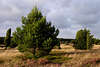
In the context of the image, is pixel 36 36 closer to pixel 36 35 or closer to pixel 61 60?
pixel 36 35

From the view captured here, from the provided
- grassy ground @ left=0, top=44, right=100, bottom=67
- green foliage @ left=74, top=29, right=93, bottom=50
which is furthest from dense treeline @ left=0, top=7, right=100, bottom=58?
green foliage @ left=74, top=29, right=93, bottom=50

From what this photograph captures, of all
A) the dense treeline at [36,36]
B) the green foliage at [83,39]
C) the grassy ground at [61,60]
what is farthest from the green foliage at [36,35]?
the green foliage at [83,39]

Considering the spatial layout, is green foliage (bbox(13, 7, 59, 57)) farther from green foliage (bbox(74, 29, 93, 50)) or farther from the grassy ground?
green foliage (bbox(74, 29, 93, 50))

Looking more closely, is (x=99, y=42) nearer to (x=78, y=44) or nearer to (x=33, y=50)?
(x=78, y=44)

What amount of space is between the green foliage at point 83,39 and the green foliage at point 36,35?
36.3 ft

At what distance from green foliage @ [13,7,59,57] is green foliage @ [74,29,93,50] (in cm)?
1107

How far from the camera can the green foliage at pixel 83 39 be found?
103 feet

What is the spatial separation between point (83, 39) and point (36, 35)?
14.3 meters

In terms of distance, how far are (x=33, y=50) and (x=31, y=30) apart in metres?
2.84

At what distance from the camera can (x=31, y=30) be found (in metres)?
20.6

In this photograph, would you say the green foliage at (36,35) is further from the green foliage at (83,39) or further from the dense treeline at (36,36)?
the green foliage at (83,39)

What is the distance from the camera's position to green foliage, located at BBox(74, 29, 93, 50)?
103 feet

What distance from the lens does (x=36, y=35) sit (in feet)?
67.5

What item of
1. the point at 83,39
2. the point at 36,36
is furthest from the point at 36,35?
the point at 83,39
